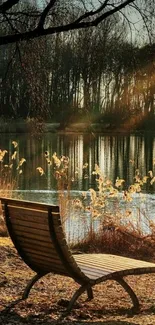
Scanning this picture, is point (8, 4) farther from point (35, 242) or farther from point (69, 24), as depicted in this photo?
point (35, 242)

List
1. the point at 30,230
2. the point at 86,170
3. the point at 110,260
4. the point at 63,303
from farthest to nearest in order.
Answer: the point at 86,170, the point at 110,260, the point at 63,303, the point at 30,230

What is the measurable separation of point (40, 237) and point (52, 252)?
0.14 meters

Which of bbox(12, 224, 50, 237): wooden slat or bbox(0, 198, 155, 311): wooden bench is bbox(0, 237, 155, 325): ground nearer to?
bbox(0, 198, 155, 311): wooden bench

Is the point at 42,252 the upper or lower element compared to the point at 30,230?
lower

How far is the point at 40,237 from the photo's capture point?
4.46 meters

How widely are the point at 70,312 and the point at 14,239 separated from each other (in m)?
0.73

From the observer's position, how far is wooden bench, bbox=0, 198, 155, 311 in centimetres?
431

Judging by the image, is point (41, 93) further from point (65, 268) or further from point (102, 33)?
point (65, 268)

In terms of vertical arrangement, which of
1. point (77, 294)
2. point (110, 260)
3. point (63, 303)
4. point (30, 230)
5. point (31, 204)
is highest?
point (31, 204)

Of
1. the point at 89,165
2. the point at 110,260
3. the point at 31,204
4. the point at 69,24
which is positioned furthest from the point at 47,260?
the point at 89,165

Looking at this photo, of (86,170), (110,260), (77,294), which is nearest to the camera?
(77,294)

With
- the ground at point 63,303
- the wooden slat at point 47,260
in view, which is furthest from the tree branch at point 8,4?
the ground at point 63,303

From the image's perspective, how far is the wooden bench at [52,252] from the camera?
4.31m

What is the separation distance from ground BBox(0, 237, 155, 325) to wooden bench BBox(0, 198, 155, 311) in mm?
126
